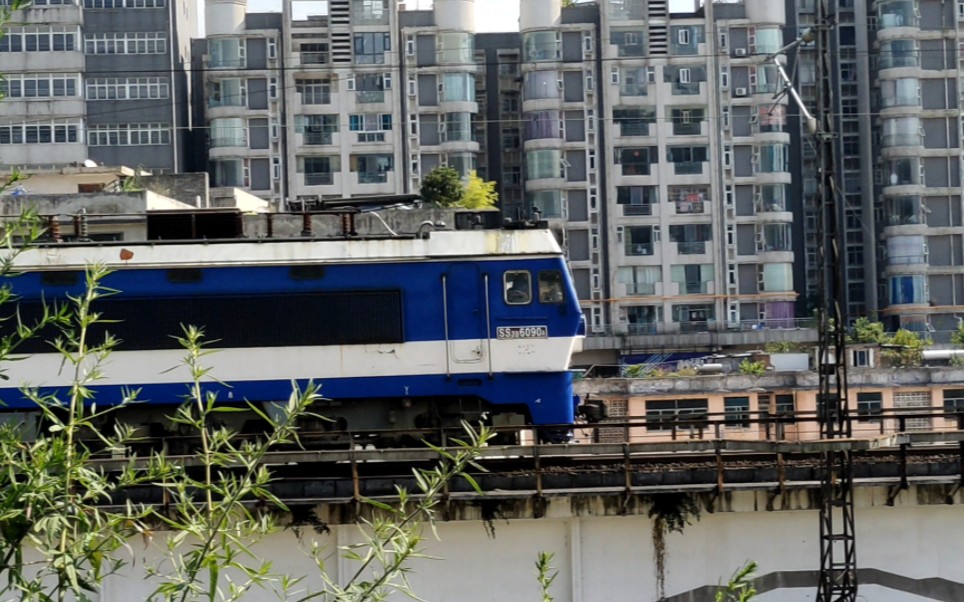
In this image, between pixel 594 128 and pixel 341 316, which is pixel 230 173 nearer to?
pixel 594 128

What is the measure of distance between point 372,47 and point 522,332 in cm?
5703

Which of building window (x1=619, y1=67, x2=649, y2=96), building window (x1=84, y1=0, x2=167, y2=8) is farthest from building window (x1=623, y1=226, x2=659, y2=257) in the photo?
building window (x1=84, y1=0, x2=167, y2=8)

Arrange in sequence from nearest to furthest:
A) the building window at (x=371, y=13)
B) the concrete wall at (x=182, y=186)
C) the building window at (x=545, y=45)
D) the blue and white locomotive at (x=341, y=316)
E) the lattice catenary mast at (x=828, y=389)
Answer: the lattice catenary mast at (x=828, y=389) → the blue and white locomotive at (x=341, y=316) → the concrete wall at (x=182, y=186) → the building window at (x=371, y=13) → the building window at (x=545, y=45)

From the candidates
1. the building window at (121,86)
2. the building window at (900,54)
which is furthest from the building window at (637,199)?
the building window at (121,86)

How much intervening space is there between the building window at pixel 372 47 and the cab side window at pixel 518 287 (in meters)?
56.4

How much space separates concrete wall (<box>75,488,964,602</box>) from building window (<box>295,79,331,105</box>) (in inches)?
2418

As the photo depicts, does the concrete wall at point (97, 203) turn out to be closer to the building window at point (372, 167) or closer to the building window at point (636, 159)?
the building window at point (372, 167)

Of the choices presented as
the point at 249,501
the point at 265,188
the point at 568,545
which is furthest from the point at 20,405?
the point at 265,188

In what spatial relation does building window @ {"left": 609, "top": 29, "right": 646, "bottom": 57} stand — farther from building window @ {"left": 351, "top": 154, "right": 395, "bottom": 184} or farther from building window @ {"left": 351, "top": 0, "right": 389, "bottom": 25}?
building window @ {"left": 351, "top": 154, "right": 395, "bottom": 184}

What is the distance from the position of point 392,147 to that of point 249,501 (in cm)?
6079

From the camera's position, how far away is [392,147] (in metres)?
80.9

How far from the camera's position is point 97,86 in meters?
80.1

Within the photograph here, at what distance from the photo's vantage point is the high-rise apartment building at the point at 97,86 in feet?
261

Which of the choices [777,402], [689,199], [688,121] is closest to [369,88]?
[688,121]
